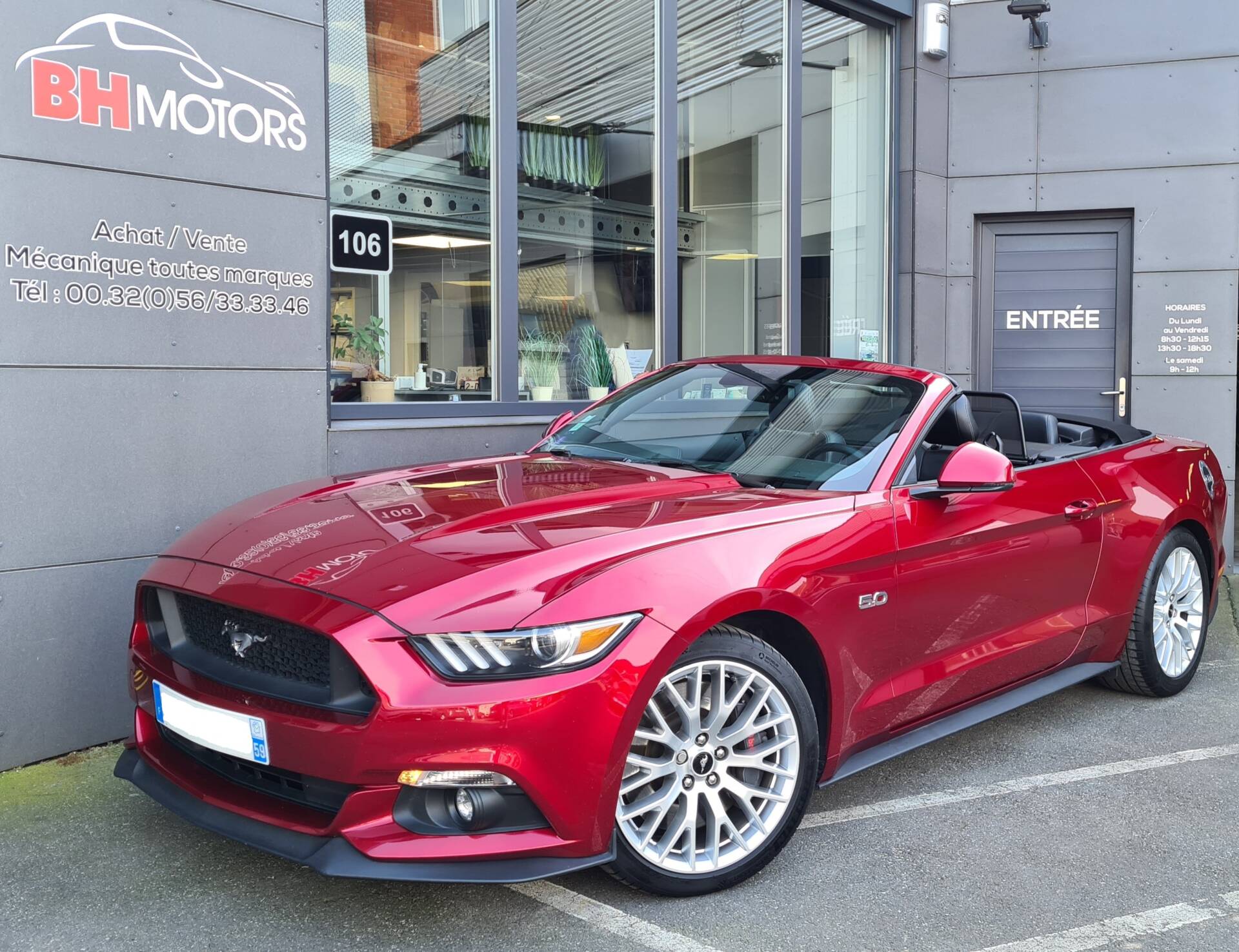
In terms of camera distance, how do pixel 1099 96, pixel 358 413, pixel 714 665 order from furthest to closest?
pixel 1099 96 → pixel 358 413 → pixel 714 665

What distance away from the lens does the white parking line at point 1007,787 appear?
3.75m

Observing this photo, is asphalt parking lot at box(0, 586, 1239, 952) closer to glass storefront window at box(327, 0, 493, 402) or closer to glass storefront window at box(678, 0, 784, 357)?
glass storefront window at box(327, 0, 493, 402)

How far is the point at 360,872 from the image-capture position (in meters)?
2.61

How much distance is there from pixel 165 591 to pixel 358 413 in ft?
8.19

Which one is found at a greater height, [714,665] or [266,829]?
[714,665]

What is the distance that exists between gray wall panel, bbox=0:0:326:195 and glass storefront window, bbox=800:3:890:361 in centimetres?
456

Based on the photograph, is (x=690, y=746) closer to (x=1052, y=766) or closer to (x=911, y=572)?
(x=911, y=572)

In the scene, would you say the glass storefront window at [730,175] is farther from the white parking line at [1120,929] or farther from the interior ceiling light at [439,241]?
the white parking line at [1120,929]

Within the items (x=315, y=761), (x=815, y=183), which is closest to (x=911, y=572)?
(x=315, y=761)

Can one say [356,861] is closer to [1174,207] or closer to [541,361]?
[541,361]

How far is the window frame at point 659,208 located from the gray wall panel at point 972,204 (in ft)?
1.54

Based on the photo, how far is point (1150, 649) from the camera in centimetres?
493

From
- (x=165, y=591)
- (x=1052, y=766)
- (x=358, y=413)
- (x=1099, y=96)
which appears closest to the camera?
(x=165, y=591)

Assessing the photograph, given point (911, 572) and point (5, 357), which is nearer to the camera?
point (911, 572)
